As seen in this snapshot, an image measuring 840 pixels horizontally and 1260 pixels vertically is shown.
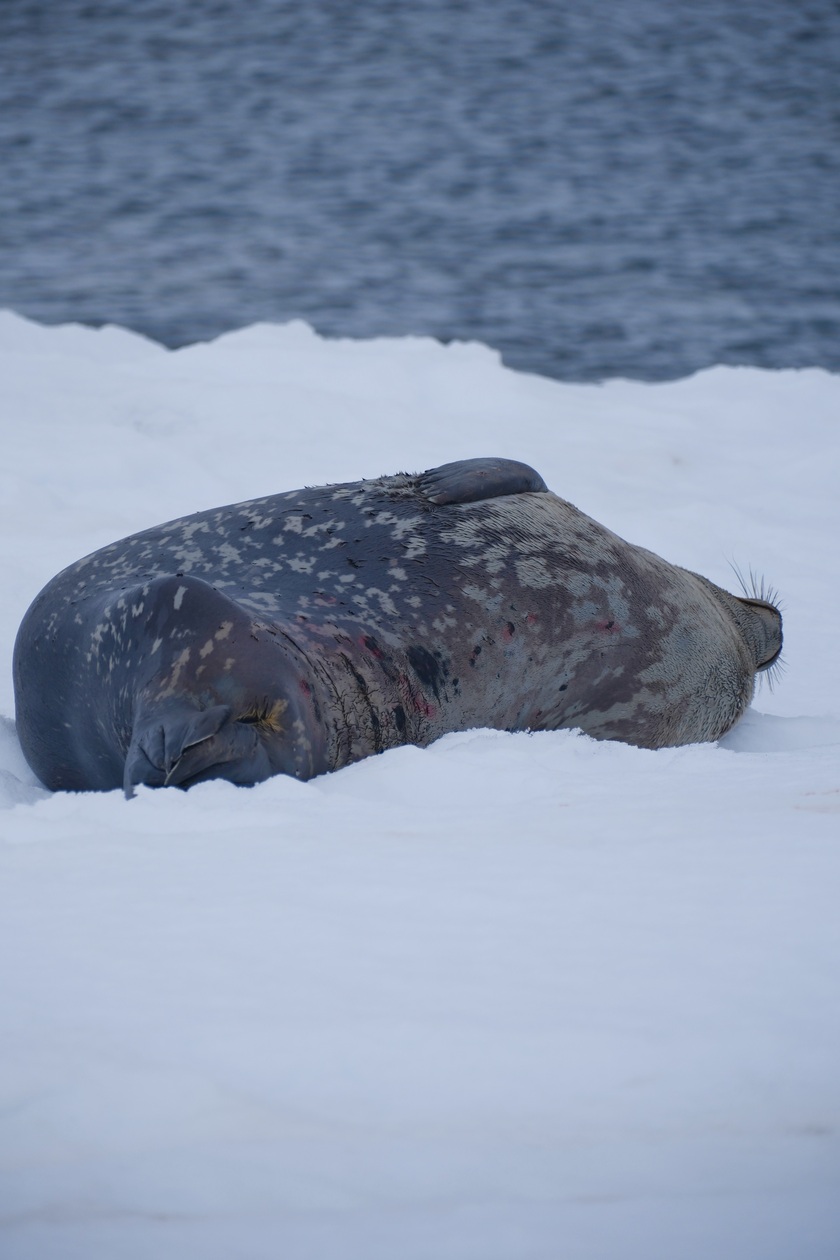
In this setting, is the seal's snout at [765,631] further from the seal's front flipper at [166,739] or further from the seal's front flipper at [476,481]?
the seal's front flipper at [166,739]

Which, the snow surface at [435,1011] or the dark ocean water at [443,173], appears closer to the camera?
the snow surface at [435,1011]

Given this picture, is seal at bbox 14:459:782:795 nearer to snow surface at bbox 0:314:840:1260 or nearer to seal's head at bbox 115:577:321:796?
seal's head at bbox 115:577:321:796

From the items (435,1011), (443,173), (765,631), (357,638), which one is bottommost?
(443,173)

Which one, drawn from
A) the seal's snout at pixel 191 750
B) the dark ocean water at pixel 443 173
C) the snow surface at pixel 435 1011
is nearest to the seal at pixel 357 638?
the seal's snout at pixel 191 750

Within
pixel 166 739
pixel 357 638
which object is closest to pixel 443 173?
pixel 357 638

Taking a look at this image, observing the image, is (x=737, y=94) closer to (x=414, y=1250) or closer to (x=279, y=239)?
(x=279, y=239)

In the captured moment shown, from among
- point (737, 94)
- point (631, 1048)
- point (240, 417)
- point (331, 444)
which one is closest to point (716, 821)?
point (631, 1048)

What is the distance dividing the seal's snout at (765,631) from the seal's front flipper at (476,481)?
0.80 metres

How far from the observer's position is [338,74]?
18.8 metres

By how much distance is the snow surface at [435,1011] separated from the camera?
1.09 metres

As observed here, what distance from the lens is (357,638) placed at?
96.9 inches

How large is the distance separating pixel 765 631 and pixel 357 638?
1477 millimetres

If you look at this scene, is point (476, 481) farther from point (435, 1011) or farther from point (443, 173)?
point (443, 173)

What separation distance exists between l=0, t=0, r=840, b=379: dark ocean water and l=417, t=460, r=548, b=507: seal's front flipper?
5.61m
